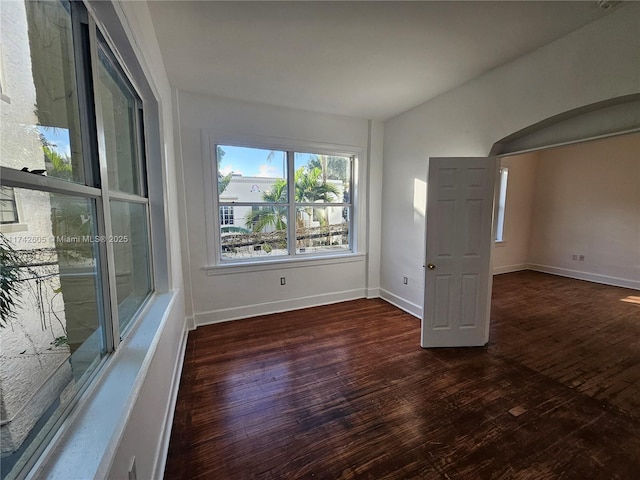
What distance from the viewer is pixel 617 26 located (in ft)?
5.80

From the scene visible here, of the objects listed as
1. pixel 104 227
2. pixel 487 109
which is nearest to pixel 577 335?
pixel 487 109

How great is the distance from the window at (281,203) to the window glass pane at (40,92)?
7.48 feet

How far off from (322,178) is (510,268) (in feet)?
16.8

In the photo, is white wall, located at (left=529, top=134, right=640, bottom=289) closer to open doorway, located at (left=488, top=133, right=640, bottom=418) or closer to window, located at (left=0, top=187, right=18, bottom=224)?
open doorway, located at (left=488, top=133, right=640, bottom=418)

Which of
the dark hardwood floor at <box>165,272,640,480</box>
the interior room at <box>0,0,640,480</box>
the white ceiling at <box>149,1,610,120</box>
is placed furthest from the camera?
the white ceiling at <box>149,1,610,120</box>

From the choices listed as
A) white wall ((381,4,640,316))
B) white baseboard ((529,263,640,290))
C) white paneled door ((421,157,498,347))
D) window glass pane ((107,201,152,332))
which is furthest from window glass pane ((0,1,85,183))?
white baseboard ((529,263,640,290))

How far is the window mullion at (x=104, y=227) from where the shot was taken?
1.12 m

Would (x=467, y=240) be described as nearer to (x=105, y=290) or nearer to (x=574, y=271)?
(x=105, y=290)

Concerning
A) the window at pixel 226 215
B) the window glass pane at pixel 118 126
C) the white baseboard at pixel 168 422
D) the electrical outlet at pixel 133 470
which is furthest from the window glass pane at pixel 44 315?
the window at pixel 226 215

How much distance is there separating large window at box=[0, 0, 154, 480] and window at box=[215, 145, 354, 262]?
6.36 ft

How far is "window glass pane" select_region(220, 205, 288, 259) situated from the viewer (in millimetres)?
3436

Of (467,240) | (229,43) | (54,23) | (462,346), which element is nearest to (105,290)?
(54,23)

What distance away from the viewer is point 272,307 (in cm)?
364

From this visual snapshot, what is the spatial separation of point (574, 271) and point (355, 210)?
Result: 5.10m
